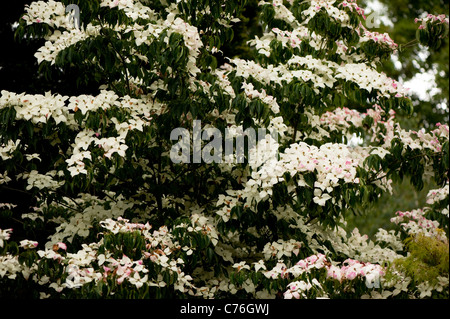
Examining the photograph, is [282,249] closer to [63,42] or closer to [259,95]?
[259,95]

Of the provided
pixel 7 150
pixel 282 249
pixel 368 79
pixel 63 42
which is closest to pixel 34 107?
pixel 7 150

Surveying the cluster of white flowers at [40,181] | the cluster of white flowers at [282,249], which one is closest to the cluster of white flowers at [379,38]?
the cluster of white flowers at [282,249]

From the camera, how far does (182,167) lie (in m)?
4.58

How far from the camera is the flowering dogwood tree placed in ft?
11.6

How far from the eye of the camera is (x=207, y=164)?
14.7 feet

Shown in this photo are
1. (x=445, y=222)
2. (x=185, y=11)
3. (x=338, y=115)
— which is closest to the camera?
(x=185, y=11)

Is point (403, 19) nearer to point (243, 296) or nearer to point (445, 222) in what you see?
point (445, 222)

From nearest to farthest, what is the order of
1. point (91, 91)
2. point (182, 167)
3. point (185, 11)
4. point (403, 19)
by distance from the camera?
point (185, 11) → point (182, 167) → point (91, 91) → point (403, 19)

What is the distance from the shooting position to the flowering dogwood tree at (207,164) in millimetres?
3545

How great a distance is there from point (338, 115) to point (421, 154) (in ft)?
4.38

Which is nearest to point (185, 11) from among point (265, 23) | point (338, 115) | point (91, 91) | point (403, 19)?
point (265, 23)

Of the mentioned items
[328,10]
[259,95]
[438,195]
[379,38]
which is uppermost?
[328,10]

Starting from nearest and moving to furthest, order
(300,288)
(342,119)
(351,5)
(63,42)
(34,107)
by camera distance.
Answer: (300,288), (34,107), (63,42), (351,5), (342,119)

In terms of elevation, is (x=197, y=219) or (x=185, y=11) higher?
(x=185, y=11)
